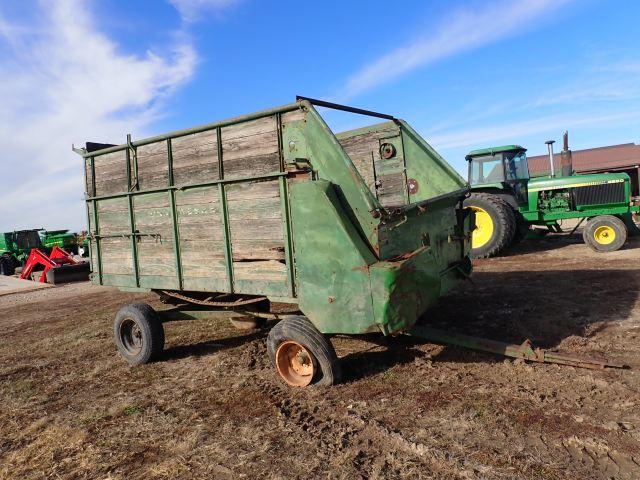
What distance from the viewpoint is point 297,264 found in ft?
12.2

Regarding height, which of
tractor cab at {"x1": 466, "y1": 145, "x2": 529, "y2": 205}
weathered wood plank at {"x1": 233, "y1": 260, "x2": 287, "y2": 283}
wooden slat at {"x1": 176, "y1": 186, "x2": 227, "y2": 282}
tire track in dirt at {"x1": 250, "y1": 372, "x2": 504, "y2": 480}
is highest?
tractor cab at {"x1": 466, "y1": 145, "x2": 529, "y2": 205}

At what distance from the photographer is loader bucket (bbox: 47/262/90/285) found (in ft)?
51.0

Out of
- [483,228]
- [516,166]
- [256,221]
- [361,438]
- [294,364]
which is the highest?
[516,166]

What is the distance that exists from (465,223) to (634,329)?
1.99 metres

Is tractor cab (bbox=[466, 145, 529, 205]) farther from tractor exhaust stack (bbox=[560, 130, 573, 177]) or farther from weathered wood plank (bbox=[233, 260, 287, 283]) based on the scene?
weathered wood plank (bbox=[233, 260, 287, 283])

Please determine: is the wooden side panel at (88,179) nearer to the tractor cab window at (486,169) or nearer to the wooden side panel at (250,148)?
the wooden side panel at (250,148)

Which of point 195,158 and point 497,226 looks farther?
point 497,226

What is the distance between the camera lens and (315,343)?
361 centimetres

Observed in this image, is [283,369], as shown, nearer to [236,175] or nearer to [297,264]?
[297,264]

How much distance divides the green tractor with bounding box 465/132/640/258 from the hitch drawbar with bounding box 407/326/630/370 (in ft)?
22.7

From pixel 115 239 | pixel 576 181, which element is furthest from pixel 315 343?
pixel 576 181

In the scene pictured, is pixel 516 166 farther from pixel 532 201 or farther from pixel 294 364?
pixel 294 364

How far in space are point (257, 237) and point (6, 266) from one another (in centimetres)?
2181

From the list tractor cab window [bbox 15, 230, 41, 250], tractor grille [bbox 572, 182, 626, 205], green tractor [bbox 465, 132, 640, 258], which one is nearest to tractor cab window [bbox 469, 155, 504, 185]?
green tractor [bbox 465, 132, 640, 258]
